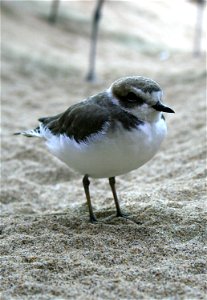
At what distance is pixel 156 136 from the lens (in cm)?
242

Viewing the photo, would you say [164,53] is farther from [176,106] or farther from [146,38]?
[176,106]

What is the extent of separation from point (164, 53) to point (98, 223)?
21.5 ft

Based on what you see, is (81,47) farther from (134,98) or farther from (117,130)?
(117,130)

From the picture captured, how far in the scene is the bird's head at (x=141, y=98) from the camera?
2.39m

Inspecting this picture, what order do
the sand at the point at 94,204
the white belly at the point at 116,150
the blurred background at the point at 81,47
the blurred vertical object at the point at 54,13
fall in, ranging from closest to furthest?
A: the sand at the point at 94,204
the white belly at the point at 116,150
the blurred background at the point at 81,47
the blurred vertical object at the point at 54,13

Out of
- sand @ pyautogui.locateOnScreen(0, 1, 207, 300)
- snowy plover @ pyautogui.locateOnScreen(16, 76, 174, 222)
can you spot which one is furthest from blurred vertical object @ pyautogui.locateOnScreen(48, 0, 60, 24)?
snowy plover @ pyautogui.locateOnScreen(16, 76, 174, 222)

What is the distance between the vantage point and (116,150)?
2.31 meters

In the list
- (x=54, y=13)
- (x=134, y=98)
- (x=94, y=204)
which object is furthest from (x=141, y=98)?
(x=54, y=13)

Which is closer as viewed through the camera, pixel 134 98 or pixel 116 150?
pixel 116 150

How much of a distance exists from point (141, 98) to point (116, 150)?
0.27m

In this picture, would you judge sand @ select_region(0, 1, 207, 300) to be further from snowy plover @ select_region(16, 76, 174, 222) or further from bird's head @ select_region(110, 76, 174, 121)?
bird's head @ select_region(110, 76, 174, 121)

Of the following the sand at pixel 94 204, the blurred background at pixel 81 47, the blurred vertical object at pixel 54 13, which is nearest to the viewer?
the sand at pixel 94 204

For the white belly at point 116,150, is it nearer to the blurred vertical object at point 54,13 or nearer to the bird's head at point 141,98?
the bird's head at point 141,98

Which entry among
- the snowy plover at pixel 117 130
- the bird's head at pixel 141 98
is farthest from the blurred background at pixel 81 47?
the bird's head at pixel 141 98
